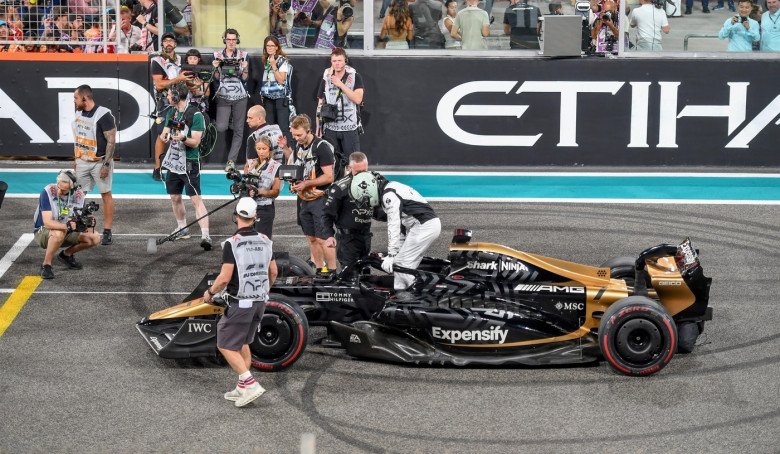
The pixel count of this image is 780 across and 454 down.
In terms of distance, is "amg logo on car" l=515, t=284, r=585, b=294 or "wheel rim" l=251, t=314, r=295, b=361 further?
"amg logo on car" l=515, t=284, r=585, b=294

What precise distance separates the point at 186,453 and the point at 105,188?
6.83 metres

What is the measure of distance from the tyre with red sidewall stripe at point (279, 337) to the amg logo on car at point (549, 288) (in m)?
2.02

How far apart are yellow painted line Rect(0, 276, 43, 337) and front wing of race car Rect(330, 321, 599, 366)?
355 centimetres

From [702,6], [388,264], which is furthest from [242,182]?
[702,6]

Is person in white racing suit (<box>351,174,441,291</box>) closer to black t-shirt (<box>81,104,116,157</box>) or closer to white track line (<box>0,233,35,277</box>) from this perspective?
black t-shirt (<box>81,104,116,157</box>)

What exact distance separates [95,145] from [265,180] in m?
2.86

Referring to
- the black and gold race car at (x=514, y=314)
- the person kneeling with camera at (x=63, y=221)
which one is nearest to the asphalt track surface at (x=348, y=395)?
the black and gold race car at (x=514, y=314)

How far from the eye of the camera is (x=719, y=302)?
12.0m

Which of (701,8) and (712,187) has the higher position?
(701,8)

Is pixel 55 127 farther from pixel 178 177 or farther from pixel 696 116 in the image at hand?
pixel 696 116

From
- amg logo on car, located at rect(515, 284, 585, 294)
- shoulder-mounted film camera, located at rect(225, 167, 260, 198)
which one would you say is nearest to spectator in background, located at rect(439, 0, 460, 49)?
shoulder-mounted film camera, located at rect(225, 167, 260, 198)

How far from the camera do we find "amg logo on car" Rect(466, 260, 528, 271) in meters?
10.4

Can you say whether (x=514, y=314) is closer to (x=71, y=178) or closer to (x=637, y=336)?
(x=637, y=336)

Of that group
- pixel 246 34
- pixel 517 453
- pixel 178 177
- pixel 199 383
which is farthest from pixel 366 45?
pixel 517 453
